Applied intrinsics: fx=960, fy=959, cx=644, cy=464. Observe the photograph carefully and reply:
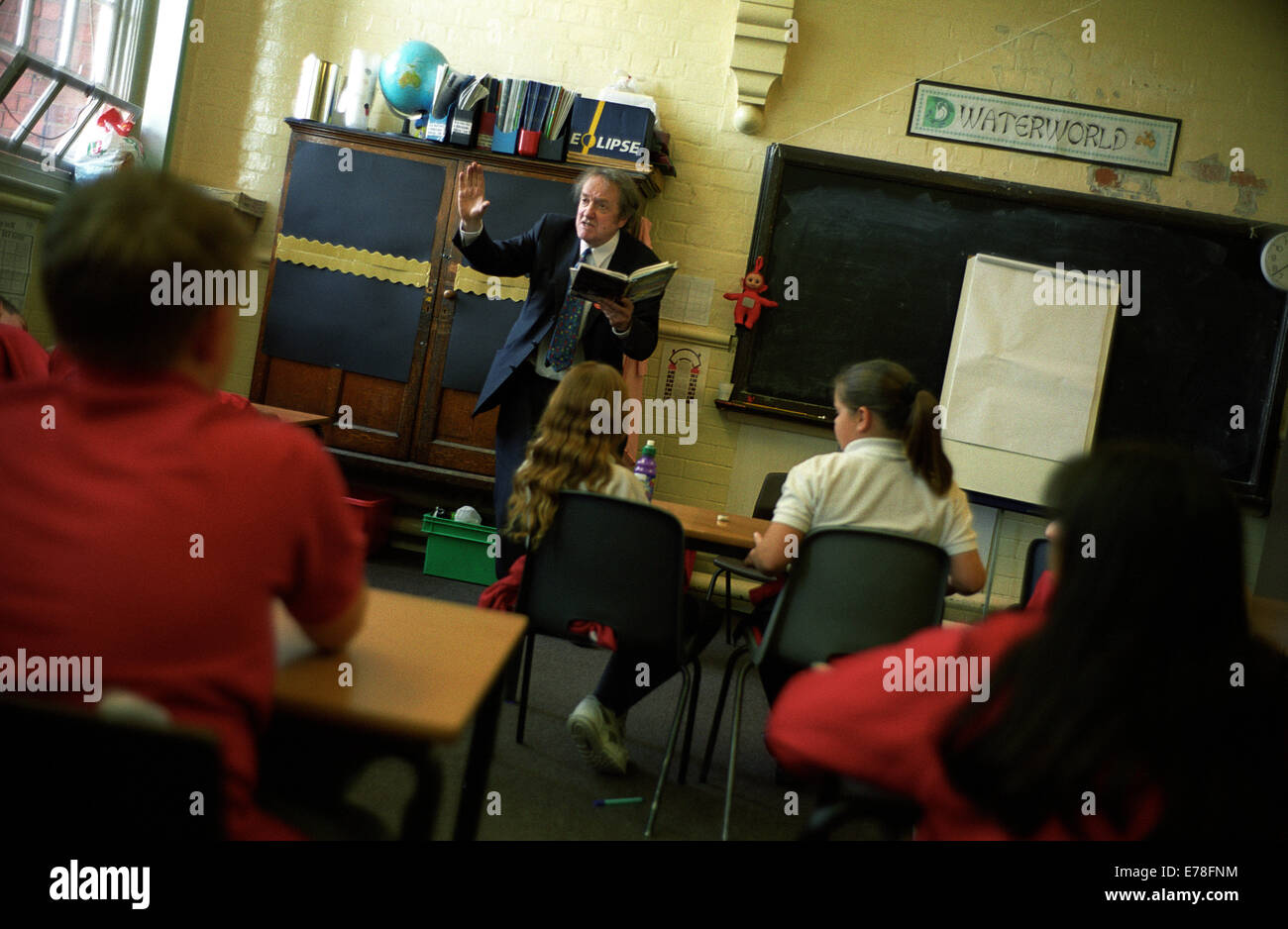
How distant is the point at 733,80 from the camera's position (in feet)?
15.3

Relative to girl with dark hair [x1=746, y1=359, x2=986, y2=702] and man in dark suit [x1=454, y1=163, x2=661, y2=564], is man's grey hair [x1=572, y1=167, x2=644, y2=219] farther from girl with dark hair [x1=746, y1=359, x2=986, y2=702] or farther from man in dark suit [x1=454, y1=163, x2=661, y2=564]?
girl with dark hair [x1=746, y1=359, x2=986, y2=702]

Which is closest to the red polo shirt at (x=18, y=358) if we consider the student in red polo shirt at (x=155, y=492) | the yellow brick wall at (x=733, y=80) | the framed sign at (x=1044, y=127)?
the student in red polo shirt at (x=155, y=492)

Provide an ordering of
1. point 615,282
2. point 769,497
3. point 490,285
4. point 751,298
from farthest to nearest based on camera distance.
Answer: point 751,298 → point 490,285 → point 769,497 → point 615,282

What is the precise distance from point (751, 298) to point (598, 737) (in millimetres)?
2684

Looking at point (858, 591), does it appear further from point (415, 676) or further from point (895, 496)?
point (415, 676)

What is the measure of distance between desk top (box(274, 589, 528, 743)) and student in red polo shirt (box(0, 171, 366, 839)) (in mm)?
92

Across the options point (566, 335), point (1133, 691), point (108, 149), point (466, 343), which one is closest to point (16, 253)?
point (108, 149)

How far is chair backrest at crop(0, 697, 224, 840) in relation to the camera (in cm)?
78

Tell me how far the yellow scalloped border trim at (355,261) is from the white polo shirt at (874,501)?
8.85 ft

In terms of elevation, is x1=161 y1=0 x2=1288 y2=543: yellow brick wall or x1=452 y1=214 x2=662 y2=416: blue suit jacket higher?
x1=161 y1=0 x2=1288 y2=543: yellow brick wall

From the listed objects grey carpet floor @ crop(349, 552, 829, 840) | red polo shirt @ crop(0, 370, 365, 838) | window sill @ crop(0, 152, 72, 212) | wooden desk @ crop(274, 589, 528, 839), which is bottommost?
grey carpet floor @ crop(349, 552, 829, 840)

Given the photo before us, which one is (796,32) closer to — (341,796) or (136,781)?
(341,796)

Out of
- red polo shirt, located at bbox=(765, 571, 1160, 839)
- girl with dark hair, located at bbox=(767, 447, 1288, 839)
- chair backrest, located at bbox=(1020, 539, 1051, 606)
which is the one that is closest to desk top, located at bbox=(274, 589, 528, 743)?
red polo shirt, located at bbox=(765, 571, 1160, 839)

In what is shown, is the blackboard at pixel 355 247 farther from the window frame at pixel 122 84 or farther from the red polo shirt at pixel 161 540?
the red polo shirt at pixel 161 540
